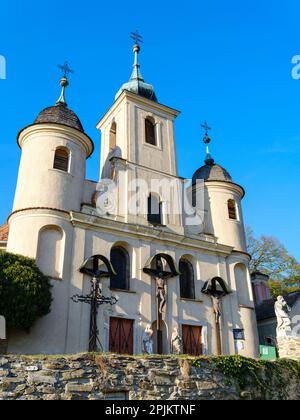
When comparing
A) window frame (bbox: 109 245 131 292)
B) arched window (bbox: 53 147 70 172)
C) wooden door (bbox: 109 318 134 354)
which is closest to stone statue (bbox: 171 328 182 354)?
wooden door (bbox: 109 318 134 354)

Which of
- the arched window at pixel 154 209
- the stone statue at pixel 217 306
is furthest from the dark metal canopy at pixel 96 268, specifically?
the stone statue at pixel 217 306

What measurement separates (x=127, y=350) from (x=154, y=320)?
79.6 inches

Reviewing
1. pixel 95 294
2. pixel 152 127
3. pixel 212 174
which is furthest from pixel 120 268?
pixel 152 127

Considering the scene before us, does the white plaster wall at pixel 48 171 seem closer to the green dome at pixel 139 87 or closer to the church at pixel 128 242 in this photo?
the church at pixel 128 242

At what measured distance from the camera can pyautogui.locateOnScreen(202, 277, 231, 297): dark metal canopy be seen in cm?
2212

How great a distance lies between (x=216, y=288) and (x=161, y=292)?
148 inches

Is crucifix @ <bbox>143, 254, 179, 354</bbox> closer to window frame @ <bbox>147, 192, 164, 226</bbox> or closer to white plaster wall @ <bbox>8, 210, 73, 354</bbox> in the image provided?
window frame @ <bbox>147, 192, 164, 226</bbox>

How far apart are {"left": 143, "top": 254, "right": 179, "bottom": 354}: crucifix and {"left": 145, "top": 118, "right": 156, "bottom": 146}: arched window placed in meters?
8.70

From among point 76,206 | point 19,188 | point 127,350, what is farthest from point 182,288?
point 19,188

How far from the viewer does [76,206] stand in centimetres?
2086

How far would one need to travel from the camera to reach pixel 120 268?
68.4ft

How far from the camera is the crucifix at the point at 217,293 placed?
21.6m

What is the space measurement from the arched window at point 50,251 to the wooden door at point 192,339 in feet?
23.2
